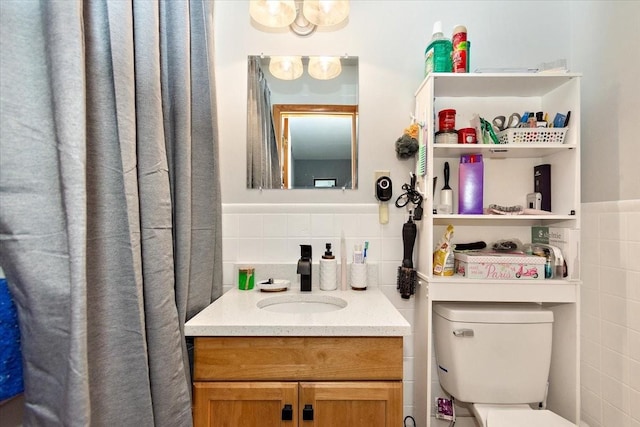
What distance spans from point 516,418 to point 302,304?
886mm

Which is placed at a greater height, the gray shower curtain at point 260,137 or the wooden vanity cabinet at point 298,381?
the gray shower curtain at point 260,137

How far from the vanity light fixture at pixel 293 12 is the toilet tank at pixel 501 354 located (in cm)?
139

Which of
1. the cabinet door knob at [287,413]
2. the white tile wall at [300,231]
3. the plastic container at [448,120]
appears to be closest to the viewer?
the cabinet door knob at [287,413]

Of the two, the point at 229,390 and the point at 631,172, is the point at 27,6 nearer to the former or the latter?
the point at 229,390

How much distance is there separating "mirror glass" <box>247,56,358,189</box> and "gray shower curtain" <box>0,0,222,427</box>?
0.46 m

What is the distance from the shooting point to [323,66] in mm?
1478

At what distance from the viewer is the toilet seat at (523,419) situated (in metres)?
1.09

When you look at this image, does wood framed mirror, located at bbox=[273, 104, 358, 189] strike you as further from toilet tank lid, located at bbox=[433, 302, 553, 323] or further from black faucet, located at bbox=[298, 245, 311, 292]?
toilet tank lid, located at bbox=[433, 302, 553, 323]

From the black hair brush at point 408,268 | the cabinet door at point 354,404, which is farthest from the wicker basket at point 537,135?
the cabinet door at point 354,404

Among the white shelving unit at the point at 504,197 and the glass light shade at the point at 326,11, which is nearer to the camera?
the white shelving unit at the point at 504,197

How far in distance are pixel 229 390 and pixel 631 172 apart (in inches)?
61.6

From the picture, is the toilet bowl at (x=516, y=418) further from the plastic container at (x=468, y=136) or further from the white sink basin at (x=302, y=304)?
the plastic container at (x=468, y=136)

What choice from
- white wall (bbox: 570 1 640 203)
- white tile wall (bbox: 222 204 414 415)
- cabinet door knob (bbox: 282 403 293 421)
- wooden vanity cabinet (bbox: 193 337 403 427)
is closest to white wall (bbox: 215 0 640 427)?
white tile wall (bbox: 222 204 414 415)

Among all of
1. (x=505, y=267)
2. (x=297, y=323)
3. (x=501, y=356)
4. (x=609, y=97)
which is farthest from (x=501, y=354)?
(x=609, y=97)
